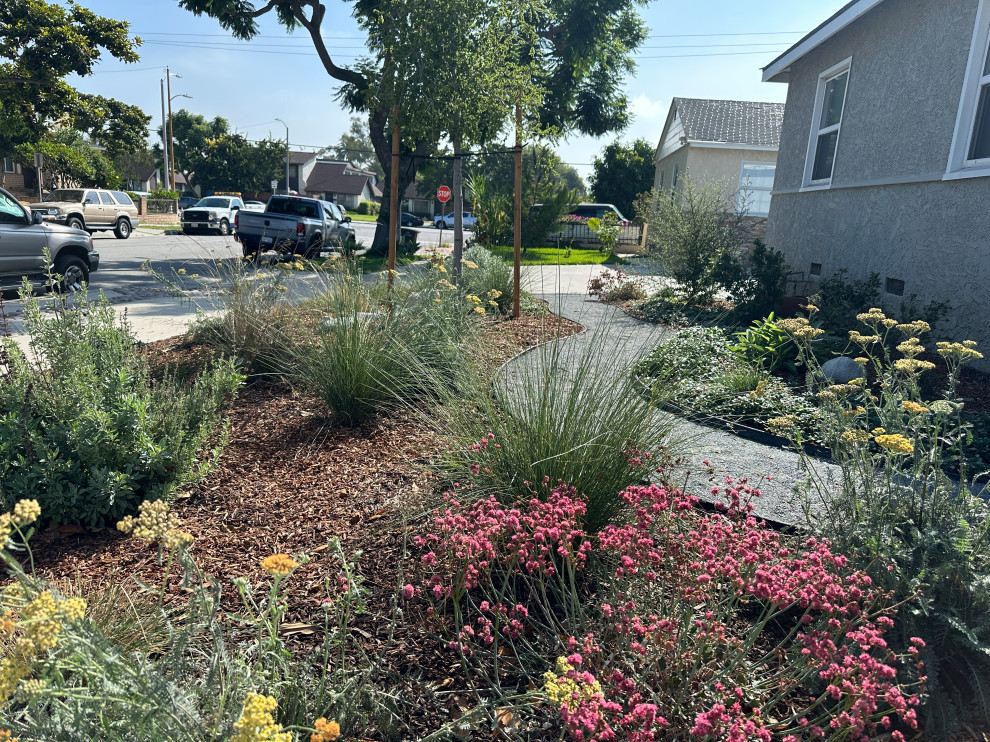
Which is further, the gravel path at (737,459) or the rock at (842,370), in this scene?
the rock at (842,370)

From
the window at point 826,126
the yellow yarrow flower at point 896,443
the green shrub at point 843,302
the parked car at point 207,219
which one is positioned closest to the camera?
the yellow yarrow flower at point 896,443

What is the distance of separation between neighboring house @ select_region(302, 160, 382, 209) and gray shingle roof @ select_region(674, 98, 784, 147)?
63.2 m

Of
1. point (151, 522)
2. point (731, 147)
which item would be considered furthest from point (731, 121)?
point (151, 522)

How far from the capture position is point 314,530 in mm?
3010

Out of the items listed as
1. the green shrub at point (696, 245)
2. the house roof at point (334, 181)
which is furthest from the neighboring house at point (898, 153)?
the house roof at point (334, 181)

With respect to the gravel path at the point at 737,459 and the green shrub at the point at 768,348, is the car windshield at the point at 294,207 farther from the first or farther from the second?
the gravel path at the point at 737,459

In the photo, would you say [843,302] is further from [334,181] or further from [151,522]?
[334,181]

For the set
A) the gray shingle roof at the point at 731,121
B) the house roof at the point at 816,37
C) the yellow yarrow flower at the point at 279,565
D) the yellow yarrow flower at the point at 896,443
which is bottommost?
the yellow yarrow flower at the point at 279,565

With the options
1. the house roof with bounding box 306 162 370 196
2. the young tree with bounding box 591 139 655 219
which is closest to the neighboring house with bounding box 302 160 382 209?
the house roof with bounding box 306 162 370 196

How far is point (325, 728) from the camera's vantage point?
4.12 feet

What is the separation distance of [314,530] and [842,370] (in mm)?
4524

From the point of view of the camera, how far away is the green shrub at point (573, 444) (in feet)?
8.90

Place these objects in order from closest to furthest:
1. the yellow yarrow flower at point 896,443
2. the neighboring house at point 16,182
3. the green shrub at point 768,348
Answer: the yellow yarrow flower at point 896,443 < the green shrub at point 768,348 < the neighboring house at point 16,182

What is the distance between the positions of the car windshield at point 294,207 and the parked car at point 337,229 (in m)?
0.49
